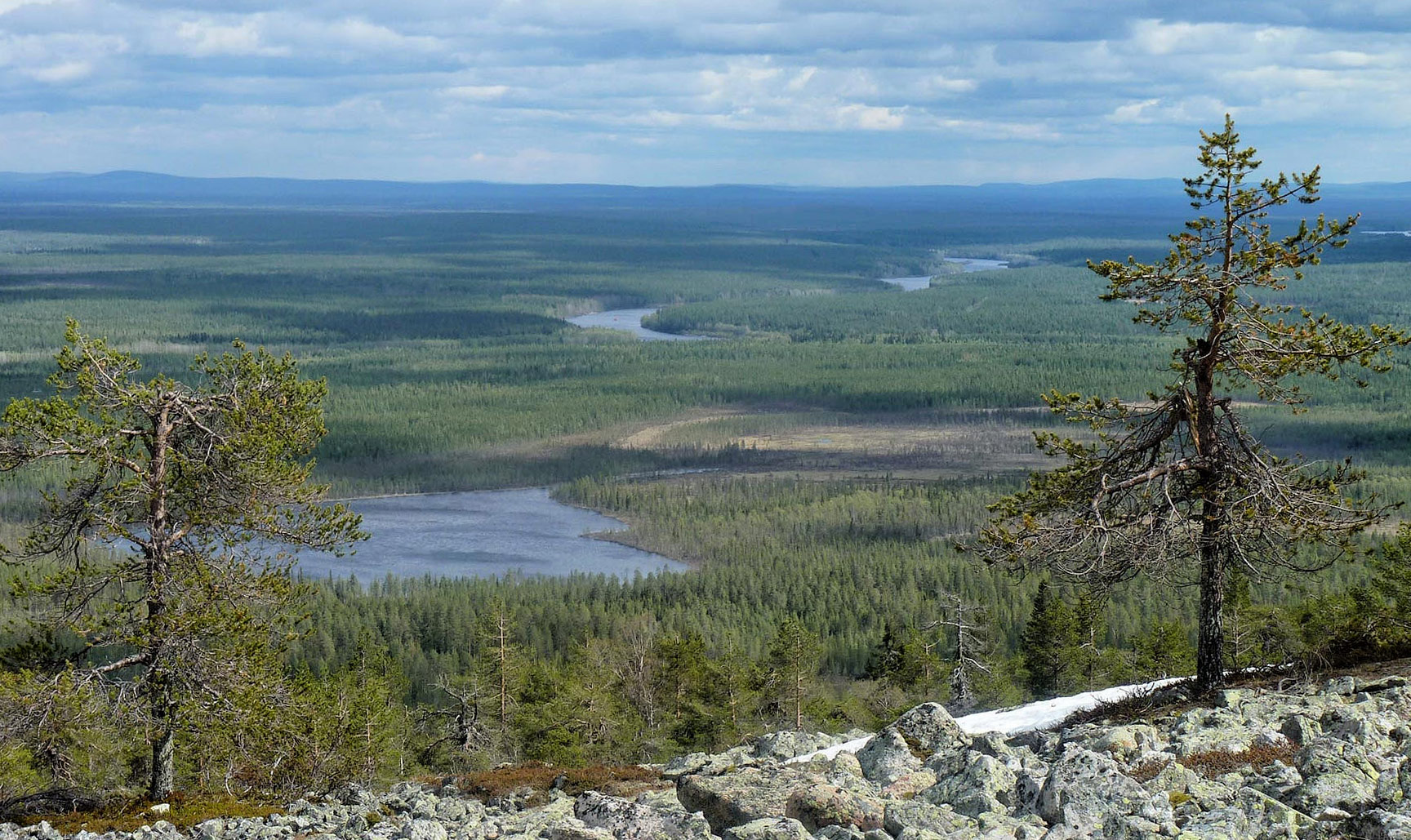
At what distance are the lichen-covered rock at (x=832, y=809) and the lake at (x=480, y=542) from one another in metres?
67.2

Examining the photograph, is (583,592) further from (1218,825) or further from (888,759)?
(1218,825)

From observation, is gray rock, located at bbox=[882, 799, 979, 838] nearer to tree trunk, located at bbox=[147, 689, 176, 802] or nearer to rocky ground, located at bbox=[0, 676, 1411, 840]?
rocky ground, located at bbox=[0, 676, 1411, 840]

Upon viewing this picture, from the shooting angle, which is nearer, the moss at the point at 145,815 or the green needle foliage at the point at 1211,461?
the moss at the point at 145,815

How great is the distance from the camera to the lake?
91.1 metres

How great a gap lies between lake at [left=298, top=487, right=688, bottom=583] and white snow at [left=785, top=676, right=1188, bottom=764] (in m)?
56.7

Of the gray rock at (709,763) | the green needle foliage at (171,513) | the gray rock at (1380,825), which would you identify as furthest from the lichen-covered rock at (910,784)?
the green needle foliage at (171,513)

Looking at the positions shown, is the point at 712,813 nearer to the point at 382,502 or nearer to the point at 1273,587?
the point at 1273,587

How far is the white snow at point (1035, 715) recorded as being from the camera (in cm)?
2506

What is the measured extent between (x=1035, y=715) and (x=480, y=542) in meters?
75.9

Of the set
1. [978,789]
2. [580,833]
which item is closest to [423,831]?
[580,833]

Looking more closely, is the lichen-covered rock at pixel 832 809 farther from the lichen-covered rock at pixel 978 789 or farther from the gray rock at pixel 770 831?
the lichen-covered rock at pixel 978 789

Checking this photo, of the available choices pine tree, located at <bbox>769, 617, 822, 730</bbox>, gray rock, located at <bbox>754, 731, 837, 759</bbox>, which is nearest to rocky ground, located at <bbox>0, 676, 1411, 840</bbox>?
gray rock, located at <bbox>754, 731, 837, 759</bbox>

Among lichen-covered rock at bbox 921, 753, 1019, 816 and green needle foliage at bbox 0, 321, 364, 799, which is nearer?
lichen-covered rock at bbox 921, 753, 1019, 816

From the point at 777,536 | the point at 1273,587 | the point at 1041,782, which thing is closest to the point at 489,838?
the point at 1041,782
